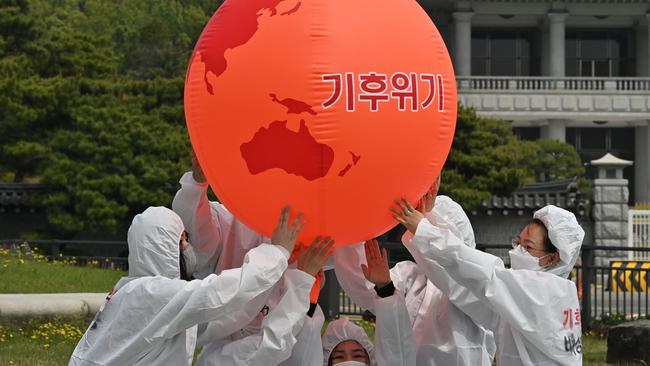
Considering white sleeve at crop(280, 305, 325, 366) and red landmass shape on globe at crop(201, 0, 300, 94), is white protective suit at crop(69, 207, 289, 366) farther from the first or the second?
red landmass shape on globe at crop(201, 0, 300, 94)

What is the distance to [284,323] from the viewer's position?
12.6ft

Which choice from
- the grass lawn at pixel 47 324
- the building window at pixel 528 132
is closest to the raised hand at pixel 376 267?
the grass lawn at pixel 47 324

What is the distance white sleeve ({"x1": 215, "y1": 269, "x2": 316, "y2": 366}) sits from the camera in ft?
12.5

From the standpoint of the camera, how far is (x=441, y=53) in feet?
13.0

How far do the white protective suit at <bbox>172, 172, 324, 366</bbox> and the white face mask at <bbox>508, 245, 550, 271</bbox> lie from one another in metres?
A: 0.80

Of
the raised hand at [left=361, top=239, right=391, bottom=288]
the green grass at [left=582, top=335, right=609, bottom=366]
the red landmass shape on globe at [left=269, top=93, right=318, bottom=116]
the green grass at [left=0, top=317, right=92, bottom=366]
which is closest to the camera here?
the red landmass shape on globe at [left=269, top=93, right=318, bottom=116]

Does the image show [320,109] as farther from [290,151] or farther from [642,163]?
[642,163]

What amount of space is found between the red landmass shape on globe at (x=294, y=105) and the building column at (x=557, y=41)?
32.8 metres

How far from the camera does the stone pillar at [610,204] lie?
1986 cm

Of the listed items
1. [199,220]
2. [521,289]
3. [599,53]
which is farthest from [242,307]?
[599,53]

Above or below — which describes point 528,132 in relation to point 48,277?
above

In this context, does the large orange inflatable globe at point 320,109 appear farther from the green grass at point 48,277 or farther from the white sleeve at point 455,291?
the green grass at point 48,277

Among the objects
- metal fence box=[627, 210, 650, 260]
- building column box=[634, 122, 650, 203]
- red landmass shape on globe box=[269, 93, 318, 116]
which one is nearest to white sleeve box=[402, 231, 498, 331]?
red landmass shape on globe box=[269, 93, 318, 116]

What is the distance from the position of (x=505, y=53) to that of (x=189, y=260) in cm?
3480
